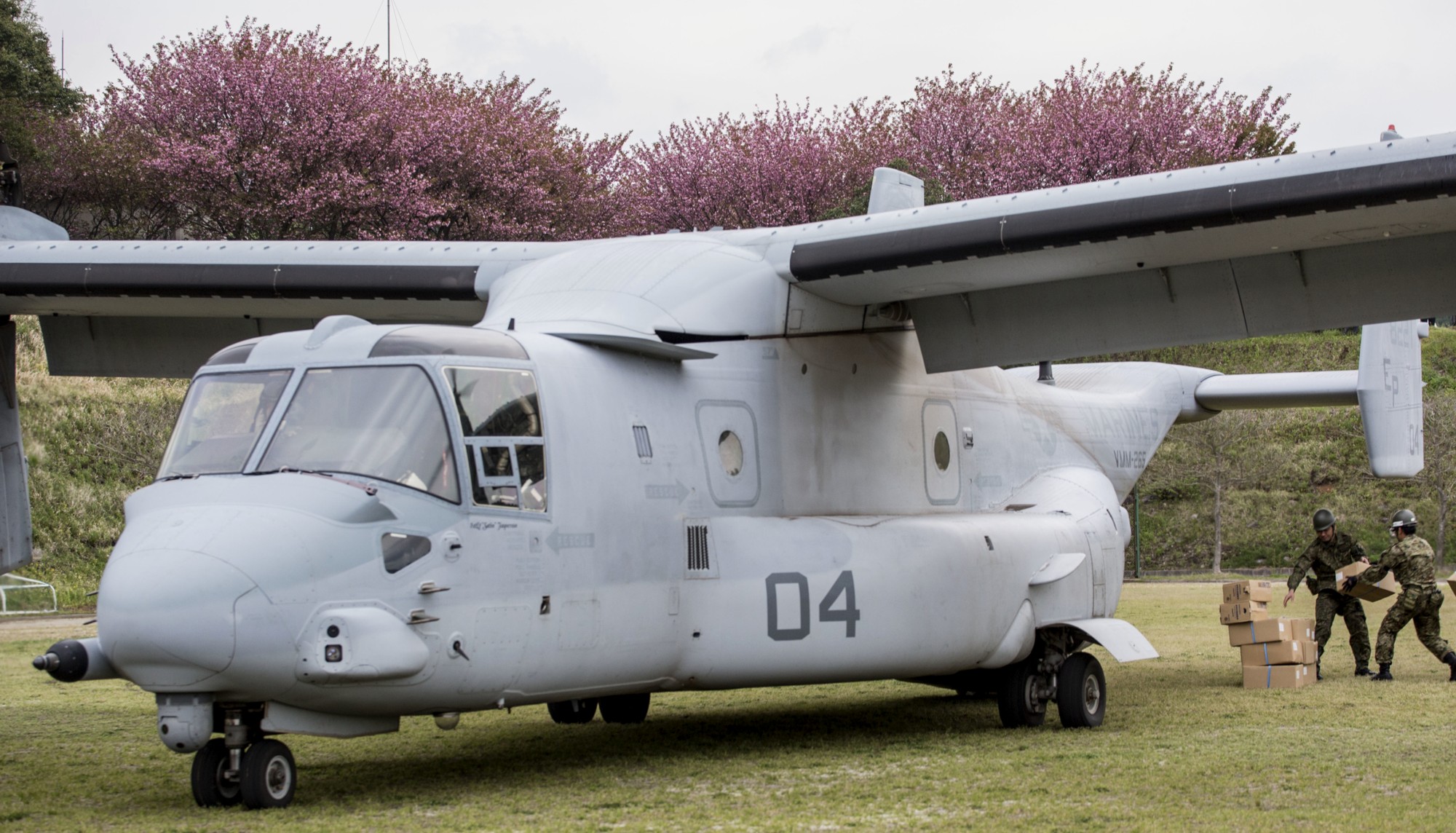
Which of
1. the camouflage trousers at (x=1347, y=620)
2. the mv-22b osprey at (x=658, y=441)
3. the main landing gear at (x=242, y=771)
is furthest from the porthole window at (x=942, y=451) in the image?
the main landing gear at (x=242, y=771)

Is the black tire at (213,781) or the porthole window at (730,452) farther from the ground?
the porthole window at (730,452)

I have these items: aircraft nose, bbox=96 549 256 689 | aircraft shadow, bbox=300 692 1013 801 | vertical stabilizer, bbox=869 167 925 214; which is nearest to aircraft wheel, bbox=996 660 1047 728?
aircraft shadow, bbox=300 692 1013 801

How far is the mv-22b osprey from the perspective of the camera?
7223 millimetres

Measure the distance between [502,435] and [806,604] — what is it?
8.69 feet

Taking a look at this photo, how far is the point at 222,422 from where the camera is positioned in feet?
25.8

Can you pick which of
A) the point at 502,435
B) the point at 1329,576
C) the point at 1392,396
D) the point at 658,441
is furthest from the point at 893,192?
the point at 1329,576

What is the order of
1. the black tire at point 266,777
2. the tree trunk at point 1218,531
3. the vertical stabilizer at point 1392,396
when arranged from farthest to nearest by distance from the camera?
the tree trunk at point 1218,531 < the vertical stabilizer at point 1392,396 < the black tire at point 266,777

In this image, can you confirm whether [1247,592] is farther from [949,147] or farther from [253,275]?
[949,147]

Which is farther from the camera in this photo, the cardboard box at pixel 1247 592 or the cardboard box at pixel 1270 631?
the cardboard box at pixel 1247 592

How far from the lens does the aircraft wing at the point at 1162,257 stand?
902 cm

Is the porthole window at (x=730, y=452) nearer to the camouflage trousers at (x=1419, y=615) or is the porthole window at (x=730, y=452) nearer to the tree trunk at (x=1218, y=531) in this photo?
the camouflage trousers at (x=1419, y=615)

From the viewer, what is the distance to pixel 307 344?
8.01 meters

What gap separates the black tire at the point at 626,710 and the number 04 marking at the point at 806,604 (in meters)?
2.63

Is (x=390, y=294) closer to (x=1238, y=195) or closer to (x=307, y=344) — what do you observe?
(x=307, y=344)
